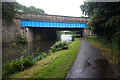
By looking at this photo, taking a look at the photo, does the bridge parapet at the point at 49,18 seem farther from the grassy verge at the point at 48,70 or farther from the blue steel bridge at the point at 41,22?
the grassy verge at the point at 48,70

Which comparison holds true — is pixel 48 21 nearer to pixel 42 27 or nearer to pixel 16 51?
pixel 42 27

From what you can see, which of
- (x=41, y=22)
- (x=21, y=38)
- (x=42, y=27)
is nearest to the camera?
(x=21, y=38)

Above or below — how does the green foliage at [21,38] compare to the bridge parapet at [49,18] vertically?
below

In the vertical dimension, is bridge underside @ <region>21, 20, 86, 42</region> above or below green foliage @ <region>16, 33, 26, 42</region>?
above

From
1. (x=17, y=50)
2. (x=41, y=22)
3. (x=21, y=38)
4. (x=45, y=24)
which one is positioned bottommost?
(x=17, y=50)

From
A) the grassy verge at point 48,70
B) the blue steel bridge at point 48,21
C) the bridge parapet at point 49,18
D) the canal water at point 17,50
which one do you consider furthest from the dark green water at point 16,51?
the bridge parapet at point 49,18

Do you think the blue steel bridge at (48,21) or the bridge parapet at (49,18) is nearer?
the blue steel bridge at (48,21)

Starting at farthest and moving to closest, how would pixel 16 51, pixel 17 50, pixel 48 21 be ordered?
1. pixel 48 21
2. pixel 17 50
3. pixel 16 51

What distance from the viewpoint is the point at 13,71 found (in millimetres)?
5207

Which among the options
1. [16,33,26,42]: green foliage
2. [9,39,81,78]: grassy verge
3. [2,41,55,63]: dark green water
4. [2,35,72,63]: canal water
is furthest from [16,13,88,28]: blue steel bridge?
[9,39,81,78]: grassy verge

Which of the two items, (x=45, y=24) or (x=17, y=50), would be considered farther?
(x=45, y=24)

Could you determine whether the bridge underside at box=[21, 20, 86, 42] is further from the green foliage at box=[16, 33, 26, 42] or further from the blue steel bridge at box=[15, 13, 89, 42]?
the green foliage at box=[16, 33, 26, 42]

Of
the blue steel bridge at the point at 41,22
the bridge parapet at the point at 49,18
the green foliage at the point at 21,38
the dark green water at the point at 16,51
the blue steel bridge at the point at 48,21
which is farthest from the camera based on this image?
the bridge parapet at the point at 49,18

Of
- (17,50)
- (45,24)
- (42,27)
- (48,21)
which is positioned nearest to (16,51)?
(17,50)
